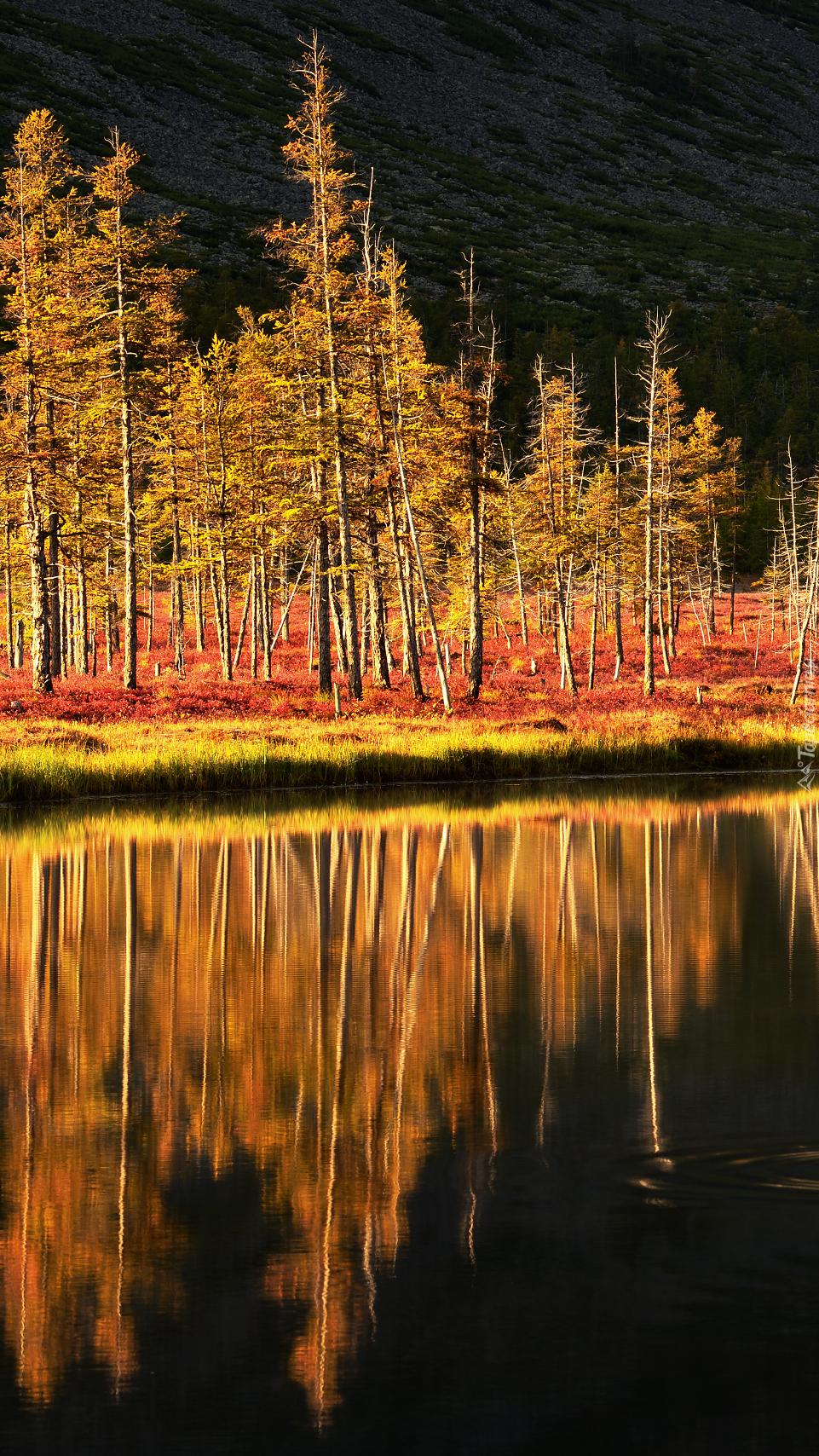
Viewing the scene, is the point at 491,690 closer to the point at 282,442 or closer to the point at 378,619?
the point at 378,619

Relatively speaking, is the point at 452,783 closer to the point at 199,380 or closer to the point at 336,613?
the point at 336,613

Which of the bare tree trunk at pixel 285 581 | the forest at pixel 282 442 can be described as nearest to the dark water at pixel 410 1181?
the forest at pixel 282 442

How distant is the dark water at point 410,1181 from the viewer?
4.83 m

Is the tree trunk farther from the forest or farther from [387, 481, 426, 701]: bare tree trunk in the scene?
[387, 481, 426, 701]: bare tree trunk

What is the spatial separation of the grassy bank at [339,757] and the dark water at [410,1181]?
48.0 ft

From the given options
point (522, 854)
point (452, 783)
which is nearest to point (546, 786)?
point (452, 783)

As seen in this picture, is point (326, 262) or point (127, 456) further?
point (127, 456)

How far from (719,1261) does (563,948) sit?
24.3 feet

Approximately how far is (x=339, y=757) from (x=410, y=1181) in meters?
25.3

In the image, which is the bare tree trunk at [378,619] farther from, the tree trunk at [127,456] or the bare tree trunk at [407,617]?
the tree trunk at [127,456]

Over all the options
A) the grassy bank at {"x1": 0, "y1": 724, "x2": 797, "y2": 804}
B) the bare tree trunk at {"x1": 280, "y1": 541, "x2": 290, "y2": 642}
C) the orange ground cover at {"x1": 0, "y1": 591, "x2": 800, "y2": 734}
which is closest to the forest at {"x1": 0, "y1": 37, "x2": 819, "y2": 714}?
the orange ground cover at {"x1": 0, "y1": 591, "x2": 800, "y2": 734}

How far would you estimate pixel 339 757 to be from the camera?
3206 centimetres

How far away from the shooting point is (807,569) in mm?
83500

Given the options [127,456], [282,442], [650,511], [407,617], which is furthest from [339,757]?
[650,511]
